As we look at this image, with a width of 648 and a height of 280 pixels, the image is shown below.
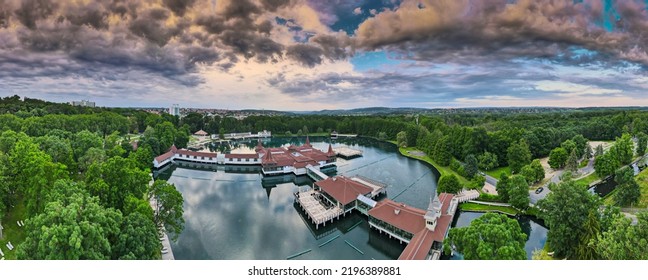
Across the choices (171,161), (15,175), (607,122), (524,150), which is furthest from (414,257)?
(607,122)

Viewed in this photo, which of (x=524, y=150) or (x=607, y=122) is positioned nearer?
(x=524, y=150)

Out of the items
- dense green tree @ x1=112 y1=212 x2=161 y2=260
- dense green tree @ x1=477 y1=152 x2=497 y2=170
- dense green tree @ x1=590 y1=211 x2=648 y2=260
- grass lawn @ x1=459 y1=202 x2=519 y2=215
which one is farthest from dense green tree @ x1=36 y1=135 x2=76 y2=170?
dense green tree @ x1=477 y1=152 x2=497 y2=170

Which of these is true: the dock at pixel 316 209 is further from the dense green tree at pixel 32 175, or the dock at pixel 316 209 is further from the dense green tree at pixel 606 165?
the dense green tree at pixel 606 165

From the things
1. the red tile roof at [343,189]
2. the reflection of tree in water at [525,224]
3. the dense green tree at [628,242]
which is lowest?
the reflection of tree in water at [525,224]

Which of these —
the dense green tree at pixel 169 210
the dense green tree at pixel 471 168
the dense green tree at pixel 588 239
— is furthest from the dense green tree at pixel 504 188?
the dense green tree at pixel 169 210

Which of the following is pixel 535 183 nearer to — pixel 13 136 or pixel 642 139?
pixel 642 139
